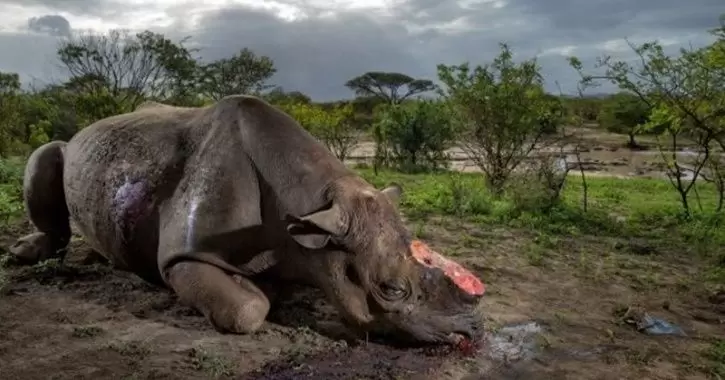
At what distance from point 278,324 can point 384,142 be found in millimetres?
17485

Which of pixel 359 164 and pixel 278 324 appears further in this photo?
pixel 359 164

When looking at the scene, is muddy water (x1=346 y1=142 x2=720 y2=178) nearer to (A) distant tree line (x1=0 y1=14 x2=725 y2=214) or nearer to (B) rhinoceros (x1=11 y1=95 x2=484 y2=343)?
(A) distant tree line (x1=0 y1=14 x2=725 y2=214)

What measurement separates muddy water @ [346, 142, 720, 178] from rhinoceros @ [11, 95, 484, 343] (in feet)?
51.1

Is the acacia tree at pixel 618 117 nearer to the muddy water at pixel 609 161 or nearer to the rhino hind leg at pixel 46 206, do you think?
the muddy water at pixel 609 161

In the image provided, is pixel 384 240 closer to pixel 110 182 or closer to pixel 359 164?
pixel 110 182

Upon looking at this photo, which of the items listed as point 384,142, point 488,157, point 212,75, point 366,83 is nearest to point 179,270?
point 488,157

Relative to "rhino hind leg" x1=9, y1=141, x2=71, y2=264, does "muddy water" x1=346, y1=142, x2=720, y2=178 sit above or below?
below

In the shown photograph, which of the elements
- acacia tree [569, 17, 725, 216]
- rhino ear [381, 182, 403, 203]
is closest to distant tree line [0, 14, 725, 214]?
acacia tree [569, 17, 725, 216]

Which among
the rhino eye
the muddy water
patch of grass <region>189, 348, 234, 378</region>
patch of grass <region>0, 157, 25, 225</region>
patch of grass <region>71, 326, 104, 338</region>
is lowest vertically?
the muddy water

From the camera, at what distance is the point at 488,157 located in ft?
48.1

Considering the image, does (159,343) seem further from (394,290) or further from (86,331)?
(394,290)

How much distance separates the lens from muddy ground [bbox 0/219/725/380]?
464cm

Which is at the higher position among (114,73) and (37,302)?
(114,73)

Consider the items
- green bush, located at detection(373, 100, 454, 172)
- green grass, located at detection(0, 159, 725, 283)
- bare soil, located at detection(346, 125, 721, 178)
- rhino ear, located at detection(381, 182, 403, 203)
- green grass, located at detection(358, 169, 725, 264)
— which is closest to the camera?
rhino ear, located at detection(381, 182, 403, 203)
